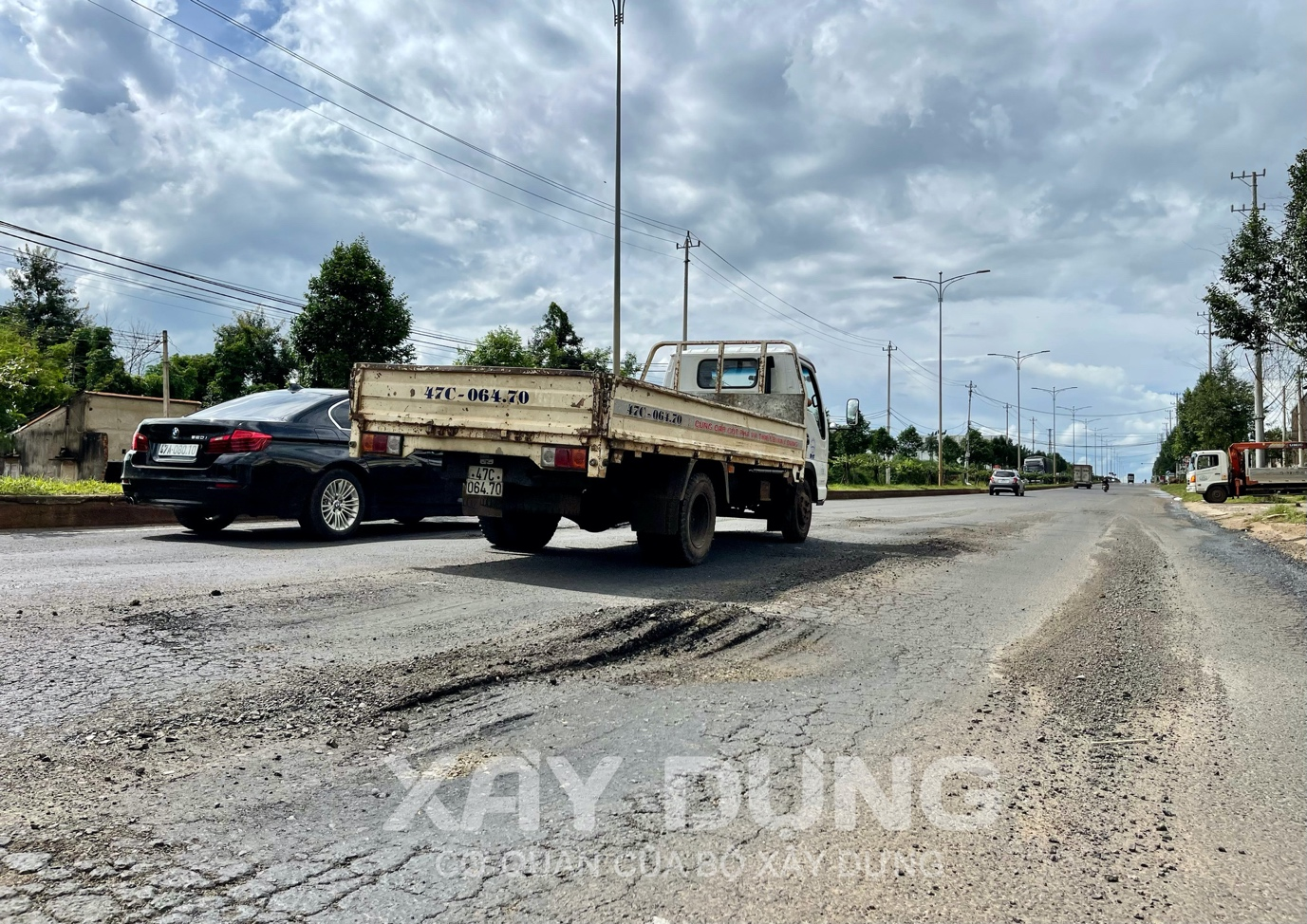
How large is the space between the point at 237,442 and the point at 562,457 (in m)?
3.53

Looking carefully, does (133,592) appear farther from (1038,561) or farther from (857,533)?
(857,533)

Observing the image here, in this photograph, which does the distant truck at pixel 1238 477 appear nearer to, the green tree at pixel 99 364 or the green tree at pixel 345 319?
the green tree at pixel 345 319

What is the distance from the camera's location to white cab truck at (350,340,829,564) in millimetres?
6219

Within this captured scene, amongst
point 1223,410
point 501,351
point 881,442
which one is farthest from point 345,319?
point 881,442

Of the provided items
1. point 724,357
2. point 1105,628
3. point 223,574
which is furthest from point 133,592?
point 724,357

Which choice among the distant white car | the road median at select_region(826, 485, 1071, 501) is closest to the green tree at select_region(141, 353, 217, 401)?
the road median at select_region(826, 485, 1071, 501)

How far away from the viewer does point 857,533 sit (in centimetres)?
1223

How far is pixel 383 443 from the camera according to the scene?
6887 mm

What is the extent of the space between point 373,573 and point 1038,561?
699 cm

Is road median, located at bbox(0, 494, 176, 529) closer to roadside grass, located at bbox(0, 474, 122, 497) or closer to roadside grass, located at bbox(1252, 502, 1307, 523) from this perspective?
roadside grass, located at bbox(0, 474, 122, 497)

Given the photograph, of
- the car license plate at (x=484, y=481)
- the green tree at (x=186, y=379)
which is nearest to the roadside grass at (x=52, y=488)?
the car license plate at (x=484, y=481)

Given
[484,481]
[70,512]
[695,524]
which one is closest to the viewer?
[484,481]

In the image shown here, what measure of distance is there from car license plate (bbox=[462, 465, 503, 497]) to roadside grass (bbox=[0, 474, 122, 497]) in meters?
6.99

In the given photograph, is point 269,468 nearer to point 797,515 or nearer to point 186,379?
point 797,515
